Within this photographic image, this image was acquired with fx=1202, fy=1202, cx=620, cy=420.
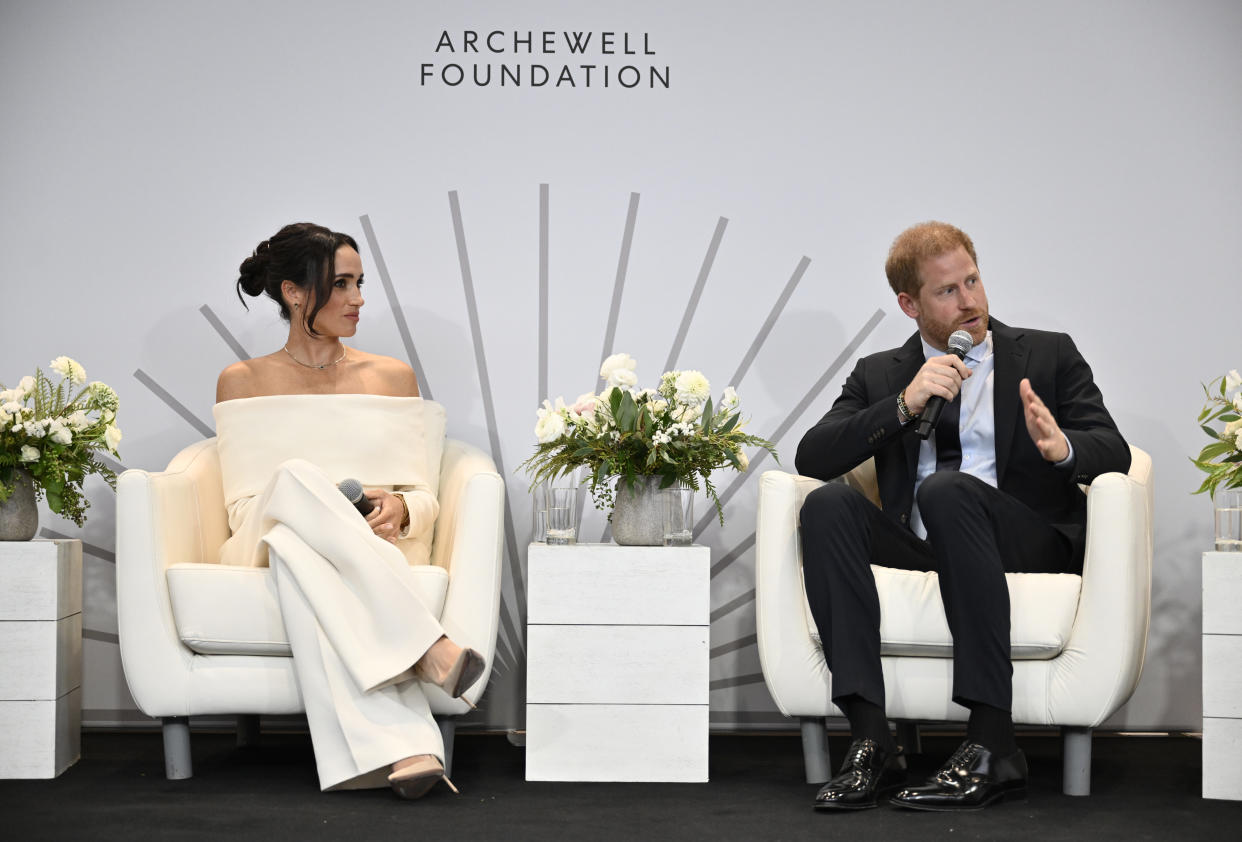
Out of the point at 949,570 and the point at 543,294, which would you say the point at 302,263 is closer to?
the point at 543,294

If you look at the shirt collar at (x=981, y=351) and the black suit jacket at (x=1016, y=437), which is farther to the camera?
the shirt collar at (x=981, y=351)

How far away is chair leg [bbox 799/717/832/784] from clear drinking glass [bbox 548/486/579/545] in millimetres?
632

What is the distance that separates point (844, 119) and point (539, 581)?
1.73 meters

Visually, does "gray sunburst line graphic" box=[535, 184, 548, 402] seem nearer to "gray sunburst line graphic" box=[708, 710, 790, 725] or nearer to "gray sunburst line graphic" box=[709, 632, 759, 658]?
"gray sunburst line graphic" box=[709, 632, 759, 658]

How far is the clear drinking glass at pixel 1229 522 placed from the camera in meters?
2.50

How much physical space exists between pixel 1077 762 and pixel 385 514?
154 centimetres

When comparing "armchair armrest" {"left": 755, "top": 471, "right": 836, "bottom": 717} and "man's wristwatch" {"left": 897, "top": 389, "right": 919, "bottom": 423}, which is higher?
"man's wristwatch" {"left": 897, "top": 389, "right": 919, "bottom": 423}

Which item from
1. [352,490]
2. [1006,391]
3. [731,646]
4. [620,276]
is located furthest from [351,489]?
[1006,391]

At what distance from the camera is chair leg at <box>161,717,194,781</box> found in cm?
254

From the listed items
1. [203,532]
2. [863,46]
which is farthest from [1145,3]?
[203,532]

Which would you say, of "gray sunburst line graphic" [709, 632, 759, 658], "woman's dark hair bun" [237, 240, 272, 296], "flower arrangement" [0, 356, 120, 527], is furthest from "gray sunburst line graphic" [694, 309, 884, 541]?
"flower arrangement" [0, 356, 120, 527]

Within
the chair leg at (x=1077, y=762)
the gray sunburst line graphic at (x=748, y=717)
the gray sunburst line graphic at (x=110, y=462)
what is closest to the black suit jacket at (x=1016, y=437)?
the chair leg at (x=1077, y=762)

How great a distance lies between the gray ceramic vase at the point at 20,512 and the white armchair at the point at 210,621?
0.29 metres

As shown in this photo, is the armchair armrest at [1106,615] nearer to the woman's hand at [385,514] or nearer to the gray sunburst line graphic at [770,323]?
the gray sunburst line graphic at [770,323]
